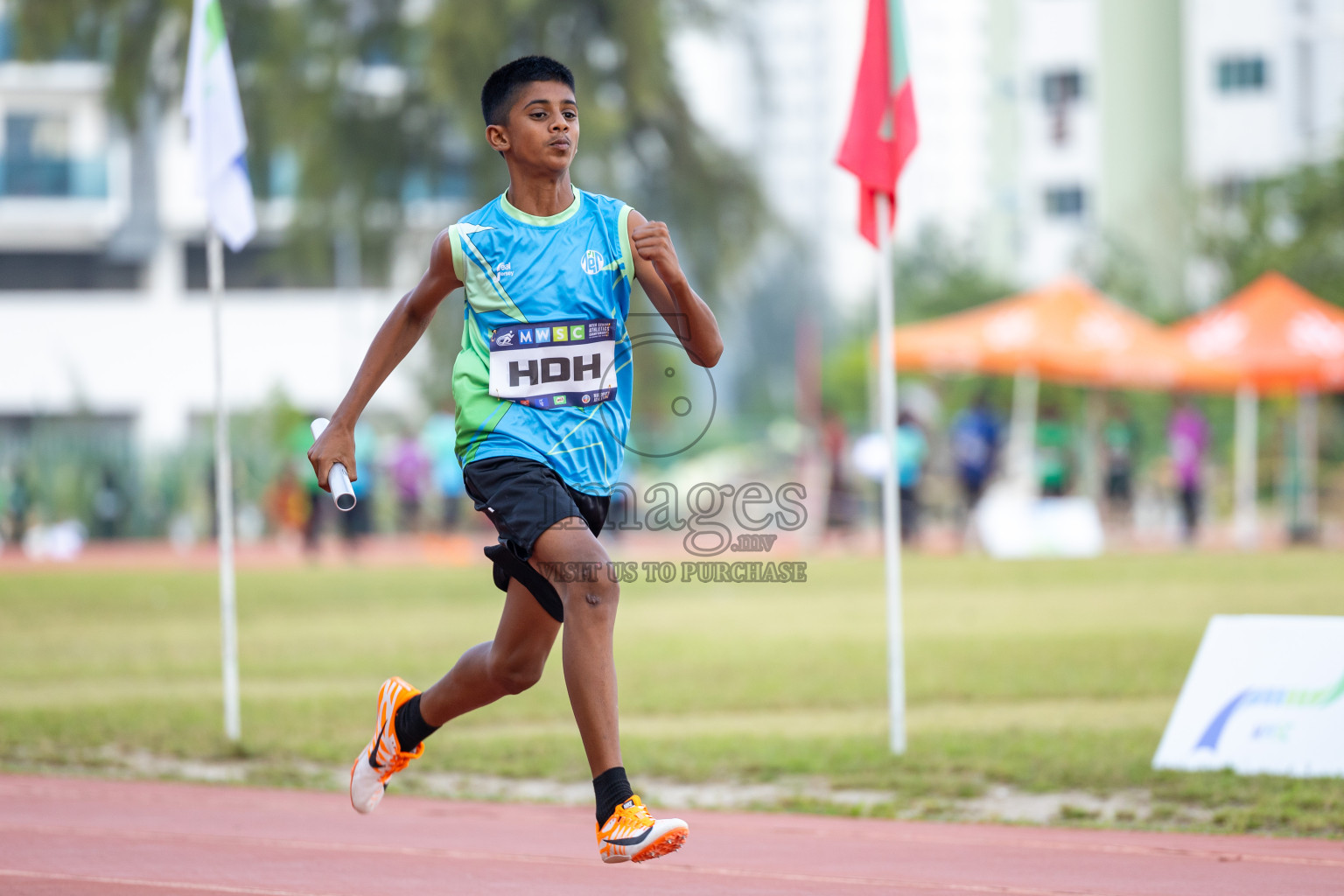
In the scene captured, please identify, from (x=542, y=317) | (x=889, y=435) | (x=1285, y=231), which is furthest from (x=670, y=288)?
(x=1285, y=231)

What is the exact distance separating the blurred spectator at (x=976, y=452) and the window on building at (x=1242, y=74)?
32.0 metres

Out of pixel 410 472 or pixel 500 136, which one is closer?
pixel 500 136

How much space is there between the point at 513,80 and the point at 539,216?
0.42 metres

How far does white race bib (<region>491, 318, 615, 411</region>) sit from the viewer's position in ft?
15.9

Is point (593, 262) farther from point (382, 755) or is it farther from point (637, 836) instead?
point (382, 755)

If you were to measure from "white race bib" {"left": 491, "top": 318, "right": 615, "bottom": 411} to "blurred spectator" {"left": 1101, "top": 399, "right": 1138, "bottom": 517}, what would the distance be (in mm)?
22172

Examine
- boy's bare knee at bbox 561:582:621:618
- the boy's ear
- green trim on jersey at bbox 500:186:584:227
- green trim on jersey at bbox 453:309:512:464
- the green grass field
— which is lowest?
the green grass field

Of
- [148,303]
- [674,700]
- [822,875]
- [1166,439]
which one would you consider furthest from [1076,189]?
[822,875]

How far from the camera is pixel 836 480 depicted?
1022 inches

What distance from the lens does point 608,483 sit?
4.95 meters

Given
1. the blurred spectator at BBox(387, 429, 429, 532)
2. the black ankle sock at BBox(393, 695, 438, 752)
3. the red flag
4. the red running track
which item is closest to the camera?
the red running track

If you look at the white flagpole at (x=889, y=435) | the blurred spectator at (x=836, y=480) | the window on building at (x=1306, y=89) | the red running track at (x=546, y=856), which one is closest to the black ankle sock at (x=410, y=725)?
the red running track at (x=546, y=856)

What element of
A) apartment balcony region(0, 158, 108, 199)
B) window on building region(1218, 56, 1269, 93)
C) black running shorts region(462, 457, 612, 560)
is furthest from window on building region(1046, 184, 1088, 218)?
black running shorts region(462, 457, 612, 560)

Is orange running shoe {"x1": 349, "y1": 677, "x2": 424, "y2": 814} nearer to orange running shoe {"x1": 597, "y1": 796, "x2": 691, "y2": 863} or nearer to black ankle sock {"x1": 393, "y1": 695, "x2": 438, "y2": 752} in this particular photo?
black ankle sock {"x1": 393, "y1": 695, "x2": 438, "y2": 752}
